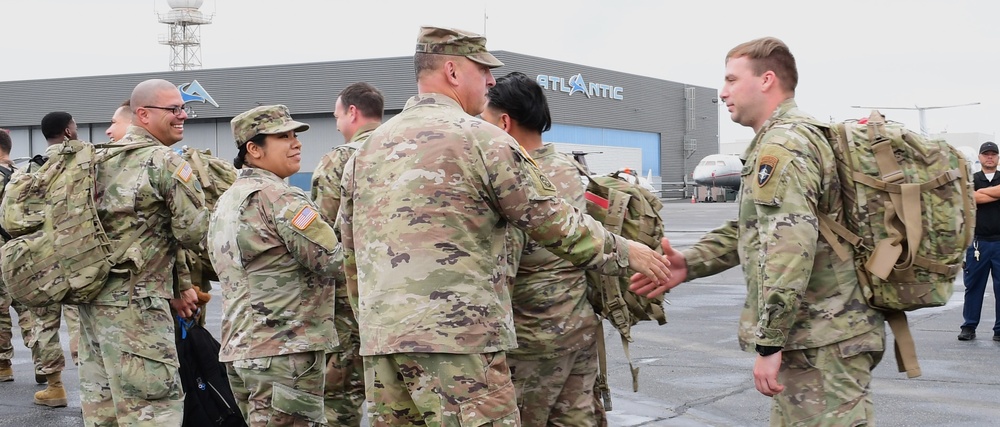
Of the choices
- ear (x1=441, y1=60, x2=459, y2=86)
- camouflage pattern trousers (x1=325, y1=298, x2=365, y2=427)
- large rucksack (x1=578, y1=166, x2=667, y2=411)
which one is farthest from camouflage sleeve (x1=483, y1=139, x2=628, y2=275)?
camouflage pattern trousers (x1=325, y1=298, x2=365, y2=427)

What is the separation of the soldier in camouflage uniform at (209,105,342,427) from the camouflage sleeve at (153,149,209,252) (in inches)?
25.9

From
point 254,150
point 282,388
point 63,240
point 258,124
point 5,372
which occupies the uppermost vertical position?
point 258,124

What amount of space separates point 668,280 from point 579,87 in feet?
187

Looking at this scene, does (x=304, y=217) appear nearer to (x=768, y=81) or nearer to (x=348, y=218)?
(x=348, y=218)

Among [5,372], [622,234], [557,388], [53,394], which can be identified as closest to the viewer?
[557,388]

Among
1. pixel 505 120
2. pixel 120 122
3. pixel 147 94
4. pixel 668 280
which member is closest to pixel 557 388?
pixel 668 280

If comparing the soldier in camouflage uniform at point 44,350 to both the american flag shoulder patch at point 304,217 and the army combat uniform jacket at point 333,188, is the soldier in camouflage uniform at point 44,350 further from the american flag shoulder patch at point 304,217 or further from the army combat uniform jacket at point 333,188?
the american flag shoulder patch at point 304,217

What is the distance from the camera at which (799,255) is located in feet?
12.1

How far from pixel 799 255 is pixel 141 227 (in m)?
3.54

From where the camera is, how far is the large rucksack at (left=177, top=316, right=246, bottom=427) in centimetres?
576

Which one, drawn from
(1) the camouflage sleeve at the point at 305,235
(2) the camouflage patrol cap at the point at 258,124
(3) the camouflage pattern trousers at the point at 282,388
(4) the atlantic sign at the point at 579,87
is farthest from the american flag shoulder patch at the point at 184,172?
(4) the atlantic sign at the point at 579,87

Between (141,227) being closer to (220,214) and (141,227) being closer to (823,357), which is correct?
(220,214)

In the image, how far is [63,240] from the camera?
5.38 m

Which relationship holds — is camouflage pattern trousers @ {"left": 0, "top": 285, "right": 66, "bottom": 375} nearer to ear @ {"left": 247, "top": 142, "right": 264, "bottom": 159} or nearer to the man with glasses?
ear @ {"left": 247, "top": 142, "right": 264, "bottom": 159}
